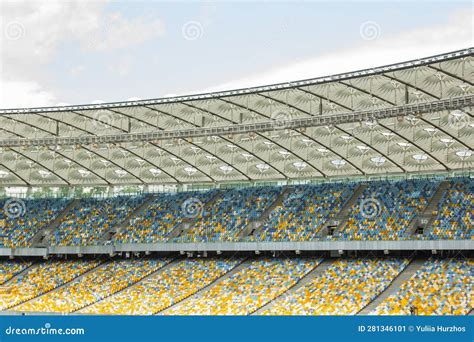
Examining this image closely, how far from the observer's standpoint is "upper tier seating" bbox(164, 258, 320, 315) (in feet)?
155

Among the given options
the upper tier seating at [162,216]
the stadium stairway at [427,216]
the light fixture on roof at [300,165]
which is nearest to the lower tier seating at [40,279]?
the upper tier seating at [162,216]

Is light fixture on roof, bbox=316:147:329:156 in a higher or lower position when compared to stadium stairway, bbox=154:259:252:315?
higher

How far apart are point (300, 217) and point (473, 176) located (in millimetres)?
14973

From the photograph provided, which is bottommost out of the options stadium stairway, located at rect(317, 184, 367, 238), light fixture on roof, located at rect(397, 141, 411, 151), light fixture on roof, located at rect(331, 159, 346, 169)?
stadium stairway, located at rect(317, 184, 367, 238)

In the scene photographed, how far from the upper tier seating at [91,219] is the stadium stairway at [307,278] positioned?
75.8 ft

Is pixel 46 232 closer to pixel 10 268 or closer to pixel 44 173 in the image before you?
pixel 10 268

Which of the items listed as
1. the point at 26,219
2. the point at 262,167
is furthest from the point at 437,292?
the point at 26,219

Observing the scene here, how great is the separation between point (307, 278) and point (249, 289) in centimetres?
453

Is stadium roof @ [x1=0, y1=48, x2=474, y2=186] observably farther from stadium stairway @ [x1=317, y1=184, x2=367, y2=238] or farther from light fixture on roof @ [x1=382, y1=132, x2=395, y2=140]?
stadium stairway @ [x1=317, y1=184, x2=367, y2=238]

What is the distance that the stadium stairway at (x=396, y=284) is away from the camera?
43066 mm

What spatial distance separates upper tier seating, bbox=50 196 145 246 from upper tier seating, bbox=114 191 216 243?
2172mm

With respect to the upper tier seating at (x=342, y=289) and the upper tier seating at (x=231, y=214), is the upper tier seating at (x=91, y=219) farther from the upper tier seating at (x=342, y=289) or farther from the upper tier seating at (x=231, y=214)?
the upper tier seating at (x=342, y=289)

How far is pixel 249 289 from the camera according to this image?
50469 mm

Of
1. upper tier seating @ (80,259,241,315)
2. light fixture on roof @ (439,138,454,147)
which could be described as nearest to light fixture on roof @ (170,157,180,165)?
upper tier seating @ (80,259,241,315)
